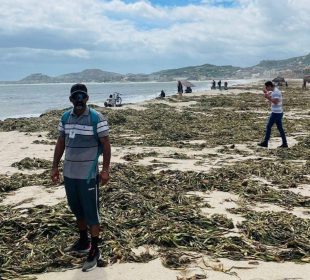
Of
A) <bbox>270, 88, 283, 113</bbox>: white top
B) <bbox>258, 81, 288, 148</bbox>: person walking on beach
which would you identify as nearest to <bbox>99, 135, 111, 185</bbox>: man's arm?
<bbox>258, 81, 288, 148</bbox>: person walking on beach

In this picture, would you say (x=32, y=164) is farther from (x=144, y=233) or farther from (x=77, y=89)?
(x=77, y=89)

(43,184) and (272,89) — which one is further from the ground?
(272,89)

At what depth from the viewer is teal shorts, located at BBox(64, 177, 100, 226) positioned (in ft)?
16.1

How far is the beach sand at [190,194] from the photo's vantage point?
4715mm

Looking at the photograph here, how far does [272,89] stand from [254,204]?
6544 mm

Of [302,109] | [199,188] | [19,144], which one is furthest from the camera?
[302,109]

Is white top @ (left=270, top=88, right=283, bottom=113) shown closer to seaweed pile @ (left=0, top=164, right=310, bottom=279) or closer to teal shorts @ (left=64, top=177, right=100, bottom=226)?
seaweed pile @ (left=0, top=164, right=310, bottom=279)

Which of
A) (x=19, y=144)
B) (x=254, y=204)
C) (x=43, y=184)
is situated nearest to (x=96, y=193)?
(x=254, y=204)

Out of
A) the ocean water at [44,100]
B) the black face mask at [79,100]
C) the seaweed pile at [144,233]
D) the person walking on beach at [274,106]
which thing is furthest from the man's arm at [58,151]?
the ocean water at [44,100]

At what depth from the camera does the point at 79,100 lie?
192 inches

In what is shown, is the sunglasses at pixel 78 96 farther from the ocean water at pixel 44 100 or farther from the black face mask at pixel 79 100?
the ocean water at pixel 44 100

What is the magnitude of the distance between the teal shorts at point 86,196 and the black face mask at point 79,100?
2.80 ft

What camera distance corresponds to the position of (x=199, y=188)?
27.1ft

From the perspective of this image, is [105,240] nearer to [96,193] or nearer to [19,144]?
[96,193]
